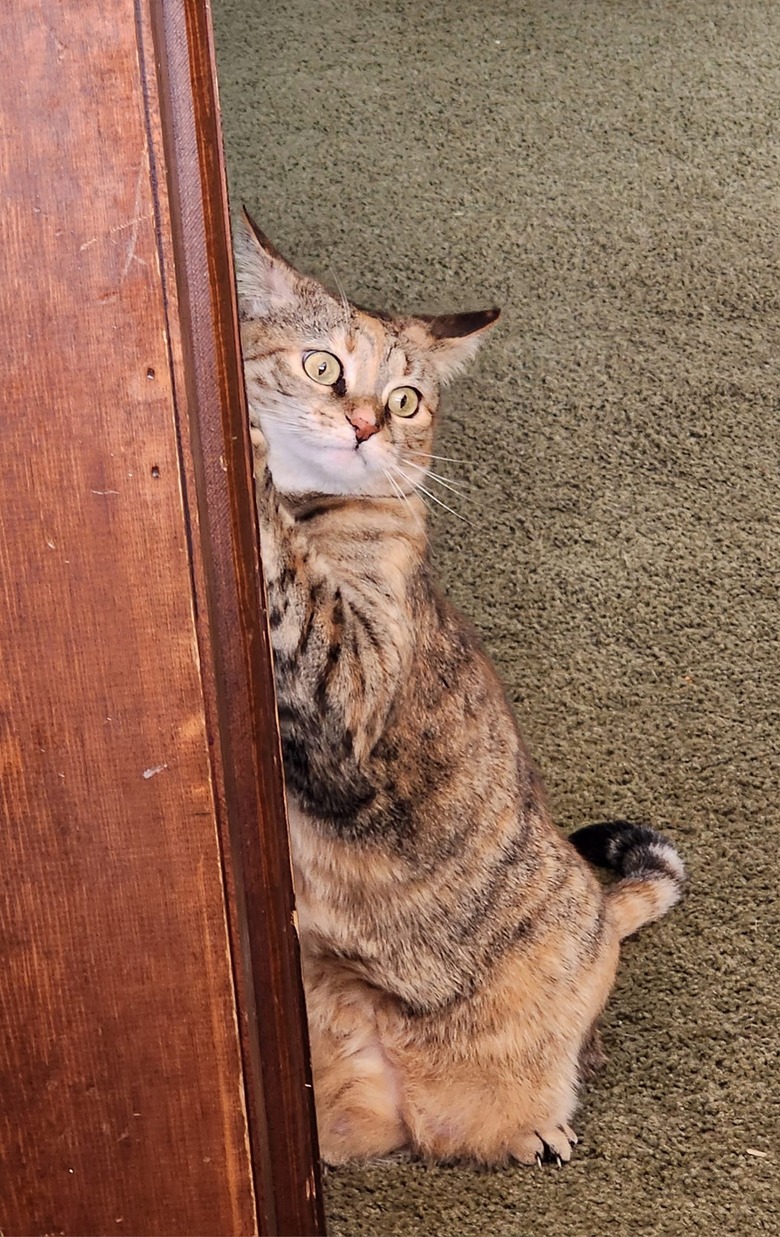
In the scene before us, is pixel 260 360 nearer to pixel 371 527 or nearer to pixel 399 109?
pixel 371 527

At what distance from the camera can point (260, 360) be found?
4.17 ft

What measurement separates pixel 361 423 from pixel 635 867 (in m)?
0.80

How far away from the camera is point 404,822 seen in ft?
4.27

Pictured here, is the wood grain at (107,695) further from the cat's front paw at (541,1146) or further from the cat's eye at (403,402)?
the cat's front paw at (541,1146)

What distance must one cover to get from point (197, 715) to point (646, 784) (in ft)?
3.79

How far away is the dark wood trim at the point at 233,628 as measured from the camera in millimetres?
744

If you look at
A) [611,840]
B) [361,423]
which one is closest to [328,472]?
[361,423]

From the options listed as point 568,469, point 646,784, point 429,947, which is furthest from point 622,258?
point 429,947

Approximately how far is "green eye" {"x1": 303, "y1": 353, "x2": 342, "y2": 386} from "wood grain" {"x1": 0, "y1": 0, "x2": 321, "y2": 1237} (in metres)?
0.51

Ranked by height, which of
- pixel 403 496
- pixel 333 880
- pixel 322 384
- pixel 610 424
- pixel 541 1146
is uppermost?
pixel 322 384

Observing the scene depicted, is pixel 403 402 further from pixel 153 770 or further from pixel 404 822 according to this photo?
pixel 153 770

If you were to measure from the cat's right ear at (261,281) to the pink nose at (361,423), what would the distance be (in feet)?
0.56

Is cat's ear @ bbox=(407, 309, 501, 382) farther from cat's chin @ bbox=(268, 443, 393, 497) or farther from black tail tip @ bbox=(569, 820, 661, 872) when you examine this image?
black tail tip @ bbox=(569, 820, 661, 872)

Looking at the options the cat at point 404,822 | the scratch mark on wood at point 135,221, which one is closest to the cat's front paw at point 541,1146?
the cat at point 404,822
